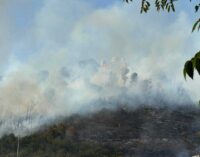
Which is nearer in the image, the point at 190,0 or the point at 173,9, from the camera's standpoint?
the point at 190,0

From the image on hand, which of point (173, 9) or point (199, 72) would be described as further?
point (173, 9)

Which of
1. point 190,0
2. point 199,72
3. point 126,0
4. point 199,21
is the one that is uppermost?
point 126,0

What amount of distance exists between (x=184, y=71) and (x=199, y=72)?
0.70 feet

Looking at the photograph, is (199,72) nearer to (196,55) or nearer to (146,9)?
(196,55)

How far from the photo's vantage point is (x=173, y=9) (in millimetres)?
12023

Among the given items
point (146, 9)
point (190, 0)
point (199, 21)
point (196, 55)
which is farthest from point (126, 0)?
point (196, 55)

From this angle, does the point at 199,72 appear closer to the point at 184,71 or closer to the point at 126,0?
the point at 184,71

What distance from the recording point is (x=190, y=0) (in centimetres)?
1072

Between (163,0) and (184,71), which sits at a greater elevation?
(163,0)

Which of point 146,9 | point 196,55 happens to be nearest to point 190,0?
point 146,9

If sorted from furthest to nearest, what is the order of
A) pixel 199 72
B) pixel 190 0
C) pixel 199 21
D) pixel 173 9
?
pixel 173 9 < pixel 190 0 < pixel 199 21 < pixel 199 72

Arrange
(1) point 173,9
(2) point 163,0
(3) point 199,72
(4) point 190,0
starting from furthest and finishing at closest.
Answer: (2) point 163,0 → (1) point 173,9 → (4) point 190,0 → (3) point 199,72

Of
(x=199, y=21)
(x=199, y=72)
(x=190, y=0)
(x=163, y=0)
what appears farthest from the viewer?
(x=163, y=0)

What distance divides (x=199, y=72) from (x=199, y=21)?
1279 mm
